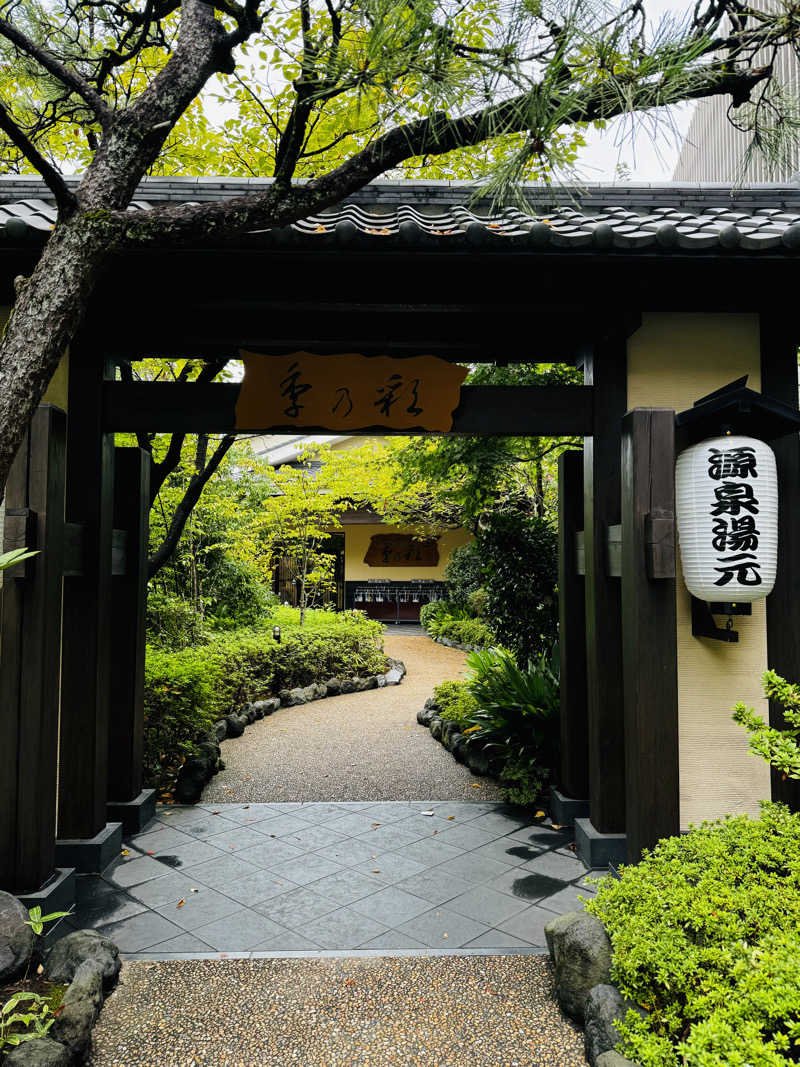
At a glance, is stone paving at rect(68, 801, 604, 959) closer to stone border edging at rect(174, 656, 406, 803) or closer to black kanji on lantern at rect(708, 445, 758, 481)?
stone border edging at rect(174, 656, 406, 803)

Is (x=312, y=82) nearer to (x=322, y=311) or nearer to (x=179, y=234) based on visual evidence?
(x=179, y=234)

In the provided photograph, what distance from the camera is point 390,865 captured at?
15.0ft

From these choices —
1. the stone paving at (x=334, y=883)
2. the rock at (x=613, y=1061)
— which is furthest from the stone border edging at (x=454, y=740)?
the rock at (x=613, y=1061)

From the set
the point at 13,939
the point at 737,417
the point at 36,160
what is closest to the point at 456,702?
the point at 737,417

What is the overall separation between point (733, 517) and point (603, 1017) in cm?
252

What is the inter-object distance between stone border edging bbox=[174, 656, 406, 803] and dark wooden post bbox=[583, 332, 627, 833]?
3534mm

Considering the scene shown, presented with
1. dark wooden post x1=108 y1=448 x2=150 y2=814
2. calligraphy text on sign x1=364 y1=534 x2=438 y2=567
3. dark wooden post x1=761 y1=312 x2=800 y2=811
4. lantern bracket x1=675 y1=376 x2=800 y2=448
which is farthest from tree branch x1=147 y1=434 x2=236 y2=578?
calligraphy text on sign x1=364 y1=534 x2=438 y2=567

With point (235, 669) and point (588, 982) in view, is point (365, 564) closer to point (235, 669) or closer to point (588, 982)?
point (235, 669)

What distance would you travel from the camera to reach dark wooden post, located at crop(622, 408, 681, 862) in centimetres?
365

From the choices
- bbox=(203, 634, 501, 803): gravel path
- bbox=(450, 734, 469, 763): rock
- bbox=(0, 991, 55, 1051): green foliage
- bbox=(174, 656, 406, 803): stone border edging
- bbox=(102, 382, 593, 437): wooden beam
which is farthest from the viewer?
bbox=(450, 734, 469, 763): rock

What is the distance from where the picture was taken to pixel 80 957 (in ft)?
10.3

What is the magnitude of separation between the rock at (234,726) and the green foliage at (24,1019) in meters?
5.31

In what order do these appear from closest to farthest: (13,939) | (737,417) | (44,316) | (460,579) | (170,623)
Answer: (44,316) < (13,939) < (737,417) < (170,623) < (460,579)

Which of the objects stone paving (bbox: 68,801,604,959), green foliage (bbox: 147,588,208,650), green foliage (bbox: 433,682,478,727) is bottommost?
stone paving (bbox: 68,801,604,959)
